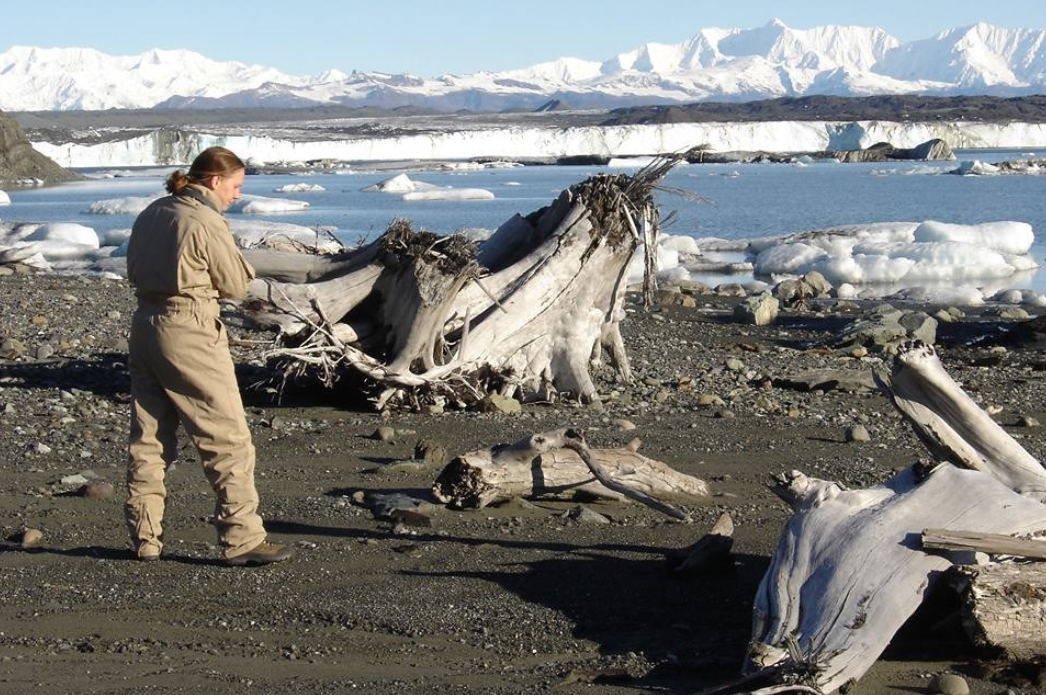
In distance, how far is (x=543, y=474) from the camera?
5.68 meters

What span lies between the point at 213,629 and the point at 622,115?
16029cm

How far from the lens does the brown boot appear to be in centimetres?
491

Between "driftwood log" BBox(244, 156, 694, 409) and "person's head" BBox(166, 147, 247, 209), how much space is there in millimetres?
2843

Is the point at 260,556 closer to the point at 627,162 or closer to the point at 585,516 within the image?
the point at 585,516

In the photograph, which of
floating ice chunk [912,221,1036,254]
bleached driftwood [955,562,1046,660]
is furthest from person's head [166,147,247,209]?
floating ice chunk [912,221,1036,254]

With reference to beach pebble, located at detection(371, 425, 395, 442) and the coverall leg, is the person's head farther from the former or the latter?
beach pebble, located at detection(371, 425, 395, 442)

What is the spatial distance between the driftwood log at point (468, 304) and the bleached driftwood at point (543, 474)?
2355 mm

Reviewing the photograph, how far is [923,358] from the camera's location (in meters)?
4.52

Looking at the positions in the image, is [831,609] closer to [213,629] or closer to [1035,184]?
[213,629]

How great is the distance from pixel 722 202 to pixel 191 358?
4083 cm

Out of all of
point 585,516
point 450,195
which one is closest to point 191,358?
point 585,516

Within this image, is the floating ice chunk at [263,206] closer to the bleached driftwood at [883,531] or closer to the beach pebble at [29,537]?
the beach pebble at [29,537]

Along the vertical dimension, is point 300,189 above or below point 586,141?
above

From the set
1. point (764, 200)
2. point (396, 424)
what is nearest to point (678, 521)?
point (396, 424)
